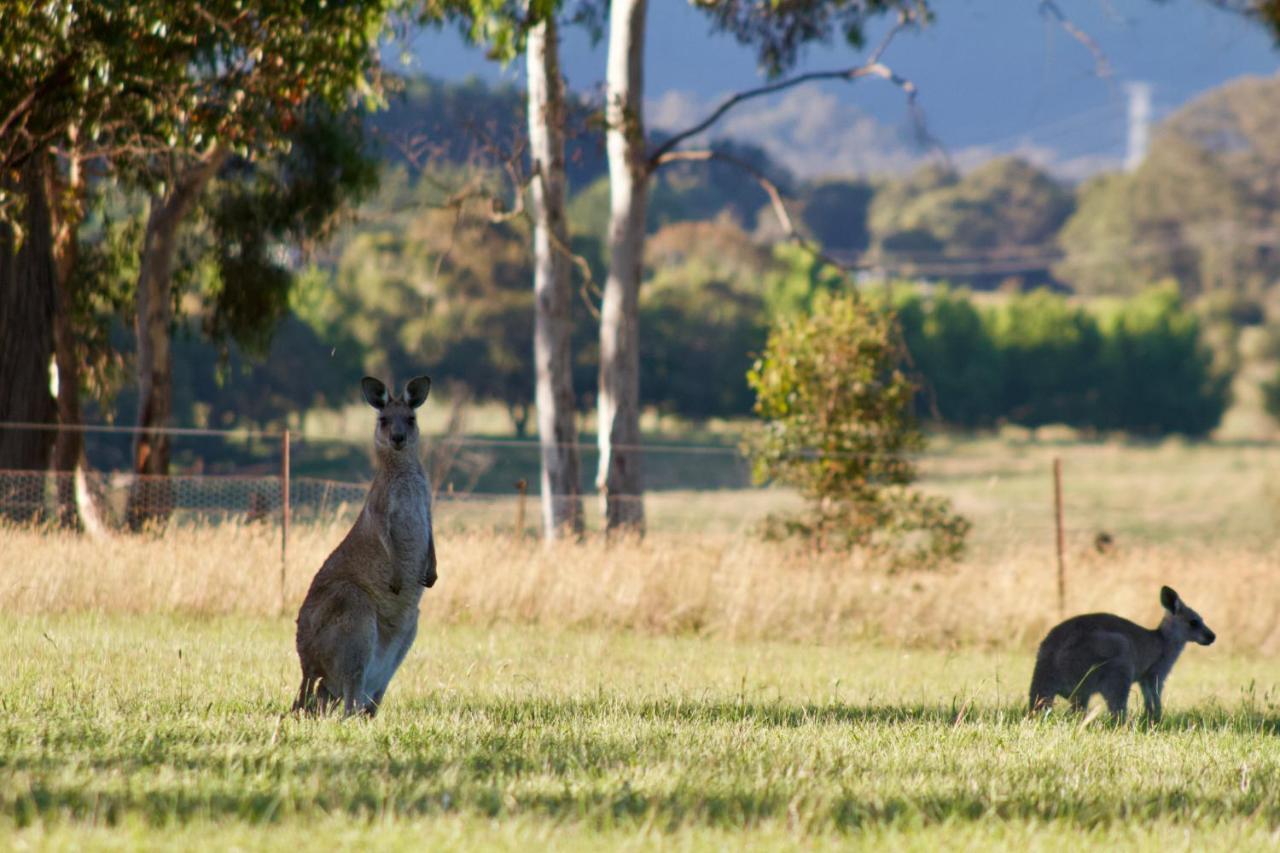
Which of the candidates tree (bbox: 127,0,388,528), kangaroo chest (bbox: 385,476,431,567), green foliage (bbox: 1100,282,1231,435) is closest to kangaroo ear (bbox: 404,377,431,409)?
kangaroo chest (bbox: 385,476,431,567)

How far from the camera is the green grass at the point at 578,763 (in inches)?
201

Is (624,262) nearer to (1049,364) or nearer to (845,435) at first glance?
(845,435)

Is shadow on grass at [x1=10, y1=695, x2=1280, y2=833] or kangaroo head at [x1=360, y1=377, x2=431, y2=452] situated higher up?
kangaroo head at [x1=360, y1=377, x2=431, y2=452]

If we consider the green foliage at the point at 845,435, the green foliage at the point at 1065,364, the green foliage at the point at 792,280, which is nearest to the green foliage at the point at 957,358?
the green foliage at the point at 1065,364

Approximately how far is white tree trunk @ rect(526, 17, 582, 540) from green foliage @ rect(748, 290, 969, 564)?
274 centimetres

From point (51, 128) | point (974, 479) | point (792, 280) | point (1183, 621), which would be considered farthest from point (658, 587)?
point (792, 280)

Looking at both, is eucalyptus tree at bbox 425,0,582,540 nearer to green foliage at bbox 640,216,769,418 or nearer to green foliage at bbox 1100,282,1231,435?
green foliage at bbox 640,216,769,418

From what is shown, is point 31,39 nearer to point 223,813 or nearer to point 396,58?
point 396,58

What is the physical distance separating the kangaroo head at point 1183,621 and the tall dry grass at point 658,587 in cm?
473

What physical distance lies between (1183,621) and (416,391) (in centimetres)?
537

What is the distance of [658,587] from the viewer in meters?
15.2

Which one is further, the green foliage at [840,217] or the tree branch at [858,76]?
the green foliage at [840,217]

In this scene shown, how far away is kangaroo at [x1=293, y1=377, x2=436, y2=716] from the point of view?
749cm

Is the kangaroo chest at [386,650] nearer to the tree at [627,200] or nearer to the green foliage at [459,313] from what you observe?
the tree at [627,200]
